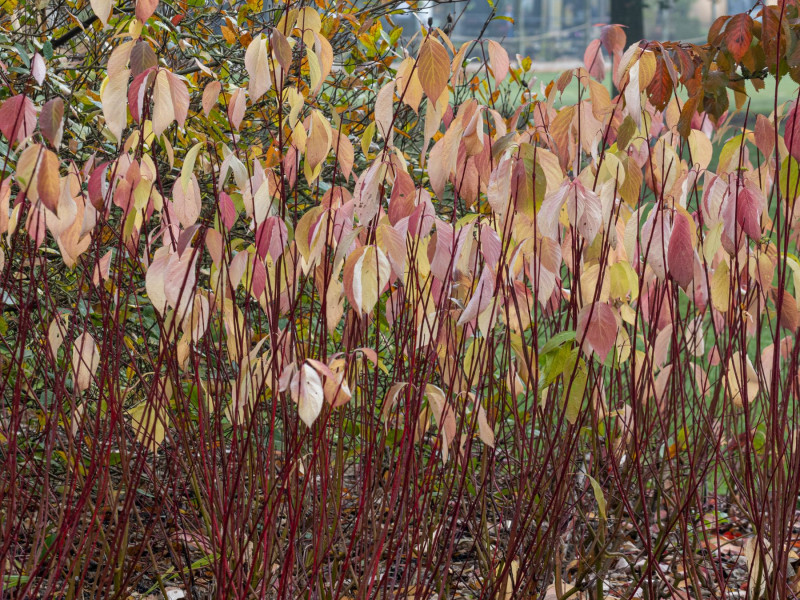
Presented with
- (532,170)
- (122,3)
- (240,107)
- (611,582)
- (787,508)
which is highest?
(122,3)

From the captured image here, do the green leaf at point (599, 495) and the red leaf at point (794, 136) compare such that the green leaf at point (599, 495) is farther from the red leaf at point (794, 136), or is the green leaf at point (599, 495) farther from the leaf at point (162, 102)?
the leaf at point (162, 102)

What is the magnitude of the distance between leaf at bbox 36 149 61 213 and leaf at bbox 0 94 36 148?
147 millimetres

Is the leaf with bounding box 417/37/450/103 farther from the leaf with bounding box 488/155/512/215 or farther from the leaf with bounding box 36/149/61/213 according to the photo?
the leaf with bounding box 36/149/61/213

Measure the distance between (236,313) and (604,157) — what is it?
62 cm

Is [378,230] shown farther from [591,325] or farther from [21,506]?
[21,506]

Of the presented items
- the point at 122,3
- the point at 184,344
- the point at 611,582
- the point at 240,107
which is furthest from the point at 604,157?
the point at 122,3

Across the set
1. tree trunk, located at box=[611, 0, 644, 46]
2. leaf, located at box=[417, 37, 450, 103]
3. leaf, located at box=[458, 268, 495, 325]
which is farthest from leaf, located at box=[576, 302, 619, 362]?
tree trunk, located at box=[611, 0, 644, 46]

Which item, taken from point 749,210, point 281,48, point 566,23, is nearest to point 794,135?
point 749,210

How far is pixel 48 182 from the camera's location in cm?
87

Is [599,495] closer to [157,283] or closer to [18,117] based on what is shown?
[157,283]

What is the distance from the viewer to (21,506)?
1374 millimetres

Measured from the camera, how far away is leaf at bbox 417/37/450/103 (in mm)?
1107

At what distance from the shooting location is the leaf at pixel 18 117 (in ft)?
3.27

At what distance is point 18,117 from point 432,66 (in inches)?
20.6
